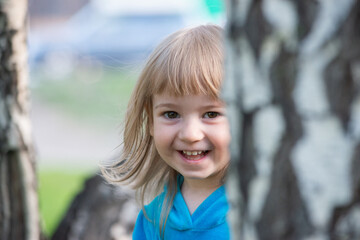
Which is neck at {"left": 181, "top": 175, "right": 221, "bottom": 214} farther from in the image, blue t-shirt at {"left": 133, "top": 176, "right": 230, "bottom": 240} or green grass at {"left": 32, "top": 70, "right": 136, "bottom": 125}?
green grass at {"left": 32, "top": 70, "right": 136, "bottom": 125}

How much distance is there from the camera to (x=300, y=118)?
3.81ft

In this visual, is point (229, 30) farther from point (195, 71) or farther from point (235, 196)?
point (195, 71)

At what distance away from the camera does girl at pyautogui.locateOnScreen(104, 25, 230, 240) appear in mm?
2447

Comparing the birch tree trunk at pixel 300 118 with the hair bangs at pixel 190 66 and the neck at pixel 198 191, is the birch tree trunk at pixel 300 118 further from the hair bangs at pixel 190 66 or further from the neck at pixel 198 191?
the neck at pixel 198 191

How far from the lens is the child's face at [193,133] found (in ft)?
7.98

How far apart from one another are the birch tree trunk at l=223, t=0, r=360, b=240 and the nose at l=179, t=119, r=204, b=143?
1.17 metres

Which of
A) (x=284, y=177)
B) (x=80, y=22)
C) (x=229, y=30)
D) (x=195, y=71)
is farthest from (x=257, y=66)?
(x=80, y=22)

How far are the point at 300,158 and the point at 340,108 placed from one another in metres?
0.12

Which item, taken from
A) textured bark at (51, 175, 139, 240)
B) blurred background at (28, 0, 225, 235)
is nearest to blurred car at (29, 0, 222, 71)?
blurred background at (28, 0, 225, 235)

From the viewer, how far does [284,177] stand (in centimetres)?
118

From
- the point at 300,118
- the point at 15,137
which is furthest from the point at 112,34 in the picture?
the point at 300,118

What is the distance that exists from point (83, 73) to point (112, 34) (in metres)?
4.73

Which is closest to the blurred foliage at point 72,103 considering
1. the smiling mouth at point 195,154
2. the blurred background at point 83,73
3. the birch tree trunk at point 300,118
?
the blurred background at point 83,73

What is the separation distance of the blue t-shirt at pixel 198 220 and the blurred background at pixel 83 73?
561 mm
